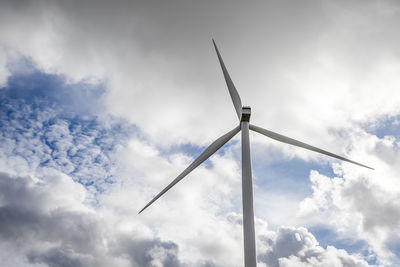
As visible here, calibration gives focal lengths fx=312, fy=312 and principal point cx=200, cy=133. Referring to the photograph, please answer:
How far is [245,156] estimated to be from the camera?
2750 cm

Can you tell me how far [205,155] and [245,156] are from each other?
5622 millimetres

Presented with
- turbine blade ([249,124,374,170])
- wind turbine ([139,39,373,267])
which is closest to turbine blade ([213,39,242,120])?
wind turbine ([139,39,373,267])

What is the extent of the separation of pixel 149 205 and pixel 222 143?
9.73 meters

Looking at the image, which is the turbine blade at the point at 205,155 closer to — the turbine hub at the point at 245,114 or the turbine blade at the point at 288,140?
the turbine hub at the point at 245,114

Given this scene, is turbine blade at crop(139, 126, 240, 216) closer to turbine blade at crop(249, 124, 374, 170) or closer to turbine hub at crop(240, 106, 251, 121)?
turbine hub at crop(240, 106, 251, 121)

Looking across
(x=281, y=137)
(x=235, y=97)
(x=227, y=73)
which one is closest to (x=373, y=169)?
(x=281, y=137)

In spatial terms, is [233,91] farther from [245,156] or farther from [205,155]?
[245,156]

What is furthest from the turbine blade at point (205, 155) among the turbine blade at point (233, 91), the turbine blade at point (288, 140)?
the turbine blade at point (288, 140)

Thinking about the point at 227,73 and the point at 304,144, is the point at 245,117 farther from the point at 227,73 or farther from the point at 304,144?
the point at 227,73

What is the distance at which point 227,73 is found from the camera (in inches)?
1494

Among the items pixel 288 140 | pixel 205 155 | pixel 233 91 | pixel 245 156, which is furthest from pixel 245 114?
pixel 233 91

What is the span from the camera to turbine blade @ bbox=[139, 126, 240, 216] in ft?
103

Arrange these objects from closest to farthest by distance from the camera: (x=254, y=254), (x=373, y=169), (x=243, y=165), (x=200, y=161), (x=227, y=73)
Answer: (x=254, y=254) < (x=243, y=165) < (x=373, y=169) < (x=200, y=161) < (x=227, y=73)

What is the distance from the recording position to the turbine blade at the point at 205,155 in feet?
103
